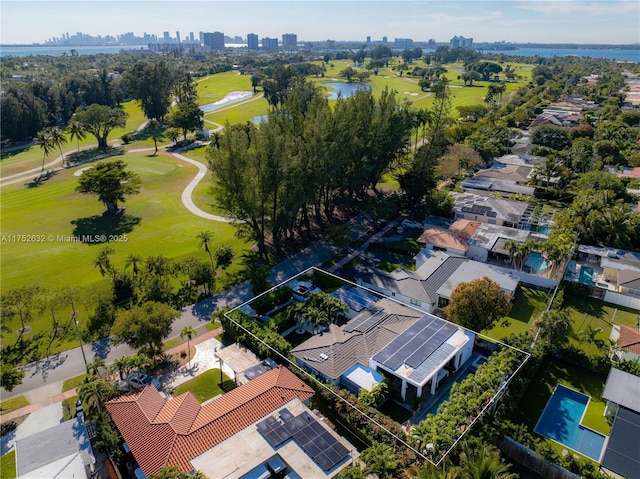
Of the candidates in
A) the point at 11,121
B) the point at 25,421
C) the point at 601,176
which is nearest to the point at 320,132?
the point at 25,421

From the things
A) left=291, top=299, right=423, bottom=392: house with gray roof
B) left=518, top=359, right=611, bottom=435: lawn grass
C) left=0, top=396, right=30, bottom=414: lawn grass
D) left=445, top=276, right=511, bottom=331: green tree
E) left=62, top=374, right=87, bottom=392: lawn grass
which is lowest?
left=0, top=396, right=30, bottom=414: lawn grass

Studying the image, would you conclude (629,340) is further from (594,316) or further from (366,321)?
(366,321)

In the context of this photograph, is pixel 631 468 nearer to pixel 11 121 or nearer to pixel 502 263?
pixel 502 263

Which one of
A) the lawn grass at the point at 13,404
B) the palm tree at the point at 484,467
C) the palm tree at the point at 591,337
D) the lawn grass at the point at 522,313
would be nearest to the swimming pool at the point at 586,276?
the lawn grass at the point at 522,313

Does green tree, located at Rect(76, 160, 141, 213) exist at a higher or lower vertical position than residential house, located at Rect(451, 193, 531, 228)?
higher

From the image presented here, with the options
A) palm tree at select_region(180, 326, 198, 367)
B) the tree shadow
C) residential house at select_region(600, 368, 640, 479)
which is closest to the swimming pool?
residential house at select_region(600, 368, 640, 479)

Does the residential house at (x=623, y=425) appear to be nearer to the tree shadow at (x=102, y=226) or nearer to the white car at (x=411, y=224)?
the white car at (x=411, y=224)

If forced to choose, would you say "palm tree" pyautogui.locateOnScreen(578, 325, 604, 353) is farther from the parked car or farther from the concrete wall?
the parked car

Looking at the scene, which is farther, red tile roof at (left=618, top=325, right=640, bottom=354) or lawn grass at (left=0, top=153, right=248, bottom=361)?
lawn grass at (left=0, top=153, right=248, bottom=361)
